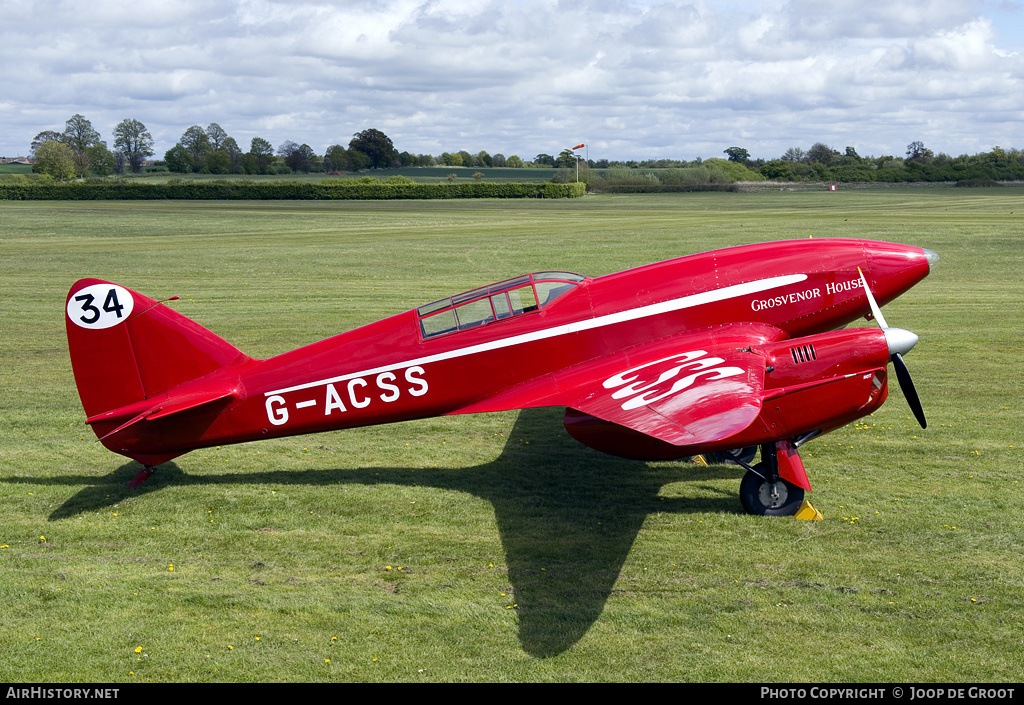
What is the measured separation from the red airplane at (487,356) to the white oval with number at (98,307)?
0.7 inches

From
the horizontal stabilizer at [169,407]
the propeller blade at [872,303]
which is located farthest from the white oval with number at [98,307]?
the propeller blade at [872,303]

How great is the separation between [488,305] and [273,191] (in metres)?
85.1

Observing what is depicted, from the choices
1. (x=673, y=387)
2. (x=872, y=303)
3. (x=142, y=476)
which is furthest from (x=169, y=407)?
(x=872, y=303)

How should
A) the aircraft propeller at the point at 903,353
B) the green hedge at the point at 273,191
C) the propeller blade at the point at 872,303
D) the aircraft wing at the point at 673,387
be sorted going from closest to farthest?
the aircraft wing at the point at 673,387 < the aircraft propeller at the point at 903,353 < the propeller blade at the point at 872,303 < the green hedge at the point at 273,191

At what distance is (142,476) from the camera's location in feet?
38.6

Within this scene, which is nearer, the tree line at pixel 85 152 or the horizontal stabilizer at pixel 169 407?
the horizontal stabilizer at pixel 169 407

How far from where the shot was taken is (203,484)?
11867 mm

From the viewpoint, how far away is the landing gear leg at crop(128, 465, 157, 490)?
11.7 m

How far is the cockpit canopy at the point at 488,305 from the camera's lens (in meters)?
11.2

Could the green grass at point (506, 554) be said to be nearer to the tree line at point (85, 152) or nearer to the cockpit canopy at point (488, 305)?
the cockpit canopy at point (488, 305)

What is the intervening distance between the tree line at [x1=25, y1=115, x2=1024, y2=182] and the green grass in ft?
320
